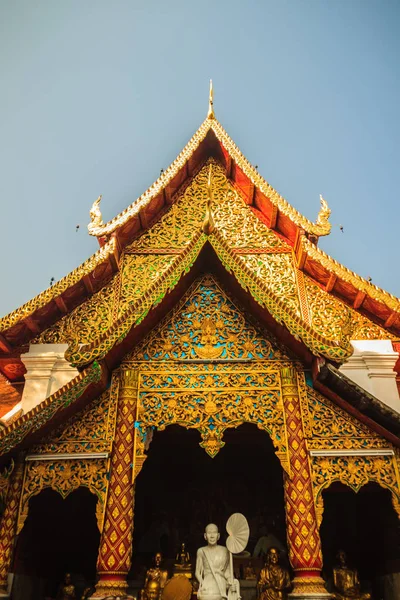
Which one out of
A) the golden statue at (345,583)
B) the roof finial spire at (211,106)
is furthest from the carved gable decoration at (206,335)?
the roof finial spire at (211,106)

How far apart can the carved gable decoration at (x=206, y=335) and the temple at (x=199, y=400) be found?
17 millimetres

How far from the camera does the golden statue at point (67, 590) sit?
6074mm

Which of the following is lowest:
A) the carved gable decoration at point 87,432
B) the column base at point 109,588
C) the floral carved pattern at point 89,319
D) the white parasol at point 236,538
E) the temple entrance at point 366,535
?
the column base at point 109,588

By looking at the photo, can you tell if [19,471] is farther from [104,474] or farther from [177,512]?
[177,512]

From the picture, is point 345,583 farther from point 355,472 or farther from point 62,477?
point 62,477

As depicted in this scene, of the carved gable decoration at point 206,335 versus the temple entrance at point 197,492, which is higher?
the carved gable decoration at point 206,335

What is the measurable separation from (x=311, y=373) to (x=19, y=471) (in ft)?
10.4

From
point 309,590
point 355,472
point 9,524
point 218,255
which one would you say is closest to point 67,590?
point 9,524

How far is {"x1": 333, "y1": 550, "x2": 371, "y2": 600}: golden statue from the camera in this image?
5.87 metres

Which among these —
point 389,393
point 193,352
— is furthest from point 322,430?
point 389,393

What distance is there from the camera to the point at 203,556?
4.90 metres

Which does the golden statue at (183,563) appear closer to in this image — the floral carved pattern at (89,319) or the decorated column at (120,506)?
the decorated column at (120,506)

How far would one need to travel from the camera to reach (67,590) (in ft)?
19.9

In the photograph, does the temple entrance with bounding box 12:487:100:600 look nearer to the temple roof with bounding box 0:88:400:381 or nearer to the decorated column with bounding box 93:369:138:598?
the decorated column with bounding box 93:369:138:598
